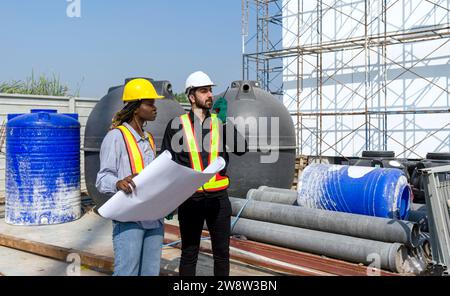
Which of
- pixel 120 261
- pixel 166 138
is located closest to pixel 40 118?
pixel 166 138

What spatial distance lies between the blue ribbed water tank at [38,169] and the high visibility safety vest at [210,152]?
4.12 m

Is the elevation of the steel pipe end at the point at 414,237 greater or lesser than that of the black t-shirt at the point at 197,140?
lesser

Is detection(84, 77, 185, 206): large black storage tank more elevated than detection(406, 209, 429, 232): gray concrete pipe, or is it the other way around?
detection(84, 77, 185, 206): large black storage tank

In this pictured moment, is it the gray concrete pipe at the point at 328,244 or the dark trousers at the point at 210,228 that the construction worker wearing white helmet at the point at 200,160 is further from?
the gray concrete pipe at the point at 328,244

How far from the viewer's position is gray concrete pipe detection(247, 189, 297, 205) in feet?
20.6

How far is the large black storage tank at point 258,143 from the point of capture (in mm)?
7023

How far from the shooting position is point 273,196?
648 centimetres

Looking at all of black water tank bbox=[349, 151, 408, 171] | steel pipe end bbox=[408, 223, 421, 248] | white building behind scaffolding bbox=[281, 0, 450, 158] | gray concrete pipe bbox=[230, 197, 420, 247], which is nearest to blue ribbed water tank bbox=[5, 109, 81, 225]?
gray concrete pipe bbox=[230, 197, 420, 247]

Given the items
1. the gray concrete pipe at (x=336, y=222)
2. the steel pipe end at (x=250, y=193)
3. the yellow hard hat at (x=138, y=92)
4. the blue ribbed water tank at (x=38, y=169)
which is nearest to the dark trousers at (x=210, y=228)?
the yellow hard hat at (x=138, y=92)

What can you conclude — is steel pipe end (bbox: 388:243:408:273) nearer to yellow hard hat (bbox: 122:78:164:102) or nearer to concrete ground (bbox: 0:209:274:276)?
concrete ground (bbox: 0:209:274:276)

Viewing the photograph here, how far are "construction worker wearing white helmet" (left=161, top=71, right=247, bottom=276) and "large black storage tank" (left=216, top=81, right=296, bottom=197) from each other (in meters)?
3.55

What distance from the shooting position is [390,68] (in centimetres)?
1273

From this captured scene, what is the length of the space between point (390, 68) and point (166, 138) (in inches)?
434

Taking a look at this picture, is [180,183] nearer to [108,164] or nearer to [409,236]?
[108,164]
